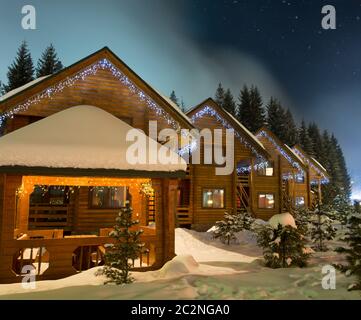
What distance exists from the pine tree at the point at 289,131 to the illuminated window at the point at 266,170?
94.5ft

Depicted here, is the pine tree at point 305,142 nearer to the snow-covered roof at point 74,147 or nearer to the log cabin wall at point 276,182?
the log cabin wall at point 276,182

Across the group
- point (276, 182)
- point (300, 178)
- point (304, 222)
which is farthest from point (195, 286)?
point (300, 178)

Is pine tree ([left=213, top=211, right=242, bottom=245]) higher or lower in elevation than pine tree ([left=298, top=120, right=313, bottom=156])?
lower

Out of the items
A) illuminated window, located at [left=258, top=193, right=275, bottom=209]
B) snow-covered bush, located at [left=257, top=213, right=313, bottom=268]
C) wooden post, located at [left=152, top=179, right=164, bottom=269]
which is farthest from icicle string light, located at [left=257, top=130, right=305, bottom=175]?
wooden post, located at [left=152, top=179, right=164, bottom=269]

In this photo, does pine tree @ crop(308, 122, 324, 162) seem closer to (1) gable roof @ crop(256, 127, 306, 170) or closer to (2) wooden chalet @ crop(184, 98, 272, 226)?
(1) gable roof @ crop(256, 127, 306, 170)

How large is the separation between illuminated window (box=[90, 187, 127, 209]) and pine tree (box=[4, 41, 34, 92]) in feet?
107

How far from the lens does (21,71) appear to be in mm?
43656

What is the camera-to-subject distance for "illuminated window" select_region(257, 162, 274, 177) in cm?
3131

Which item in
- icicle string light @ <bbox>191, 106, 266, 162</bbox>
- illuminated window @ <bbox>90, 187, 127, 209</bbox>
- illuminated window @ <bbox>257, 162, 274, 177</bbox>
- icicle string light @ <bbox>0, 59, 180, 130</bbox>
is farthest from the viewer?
illuminated window @ <bbox>257, 162, 274, 177</bbox>

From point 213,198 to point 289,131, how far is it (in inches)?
1690

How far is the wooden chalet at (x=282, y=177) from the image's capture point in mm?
30297

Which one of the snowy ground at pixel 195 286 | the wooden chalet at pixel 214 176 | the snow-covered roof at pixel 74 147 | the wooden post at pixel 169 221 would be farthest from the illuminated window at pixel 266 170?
the snow-covered roof at pixel 74 147

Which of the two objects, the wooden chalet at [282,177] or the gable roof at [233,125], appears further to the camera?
the wooden chalet at [282,177]

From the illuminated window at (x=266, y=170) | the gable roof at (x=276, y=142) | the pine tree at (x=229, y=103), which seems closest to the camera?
the illuminated window at (x=266, y=170)
